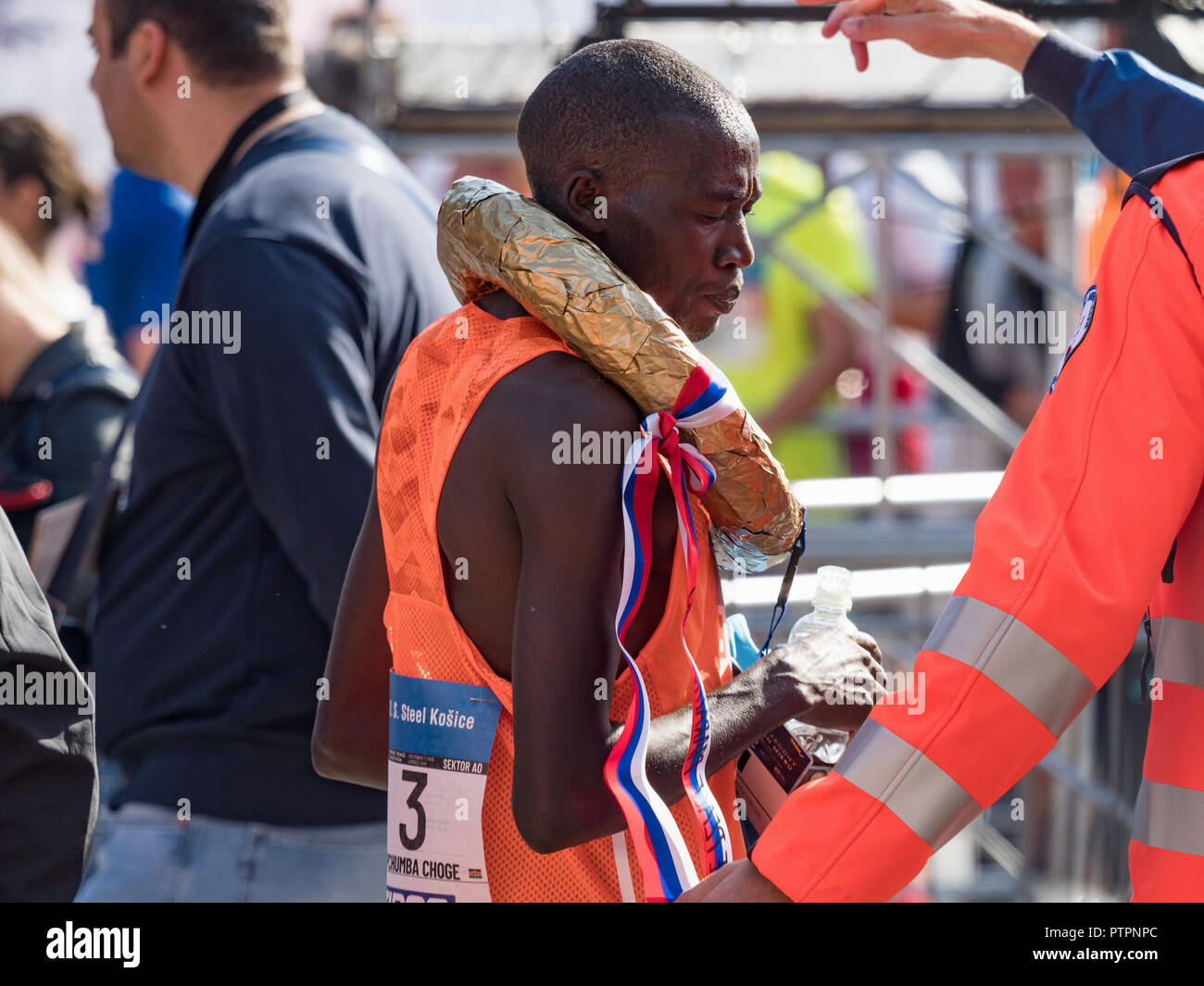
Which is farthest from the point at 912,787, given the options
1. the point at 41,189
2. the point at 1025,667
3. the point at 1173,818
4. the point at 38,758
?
the point at 41,189

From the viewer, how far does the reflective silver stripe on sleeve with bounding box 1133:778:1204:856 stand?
1.56 meters

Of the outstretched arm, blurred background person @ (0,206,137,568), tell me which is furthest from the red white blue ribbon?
blurred background person @ (0,206,137,568)

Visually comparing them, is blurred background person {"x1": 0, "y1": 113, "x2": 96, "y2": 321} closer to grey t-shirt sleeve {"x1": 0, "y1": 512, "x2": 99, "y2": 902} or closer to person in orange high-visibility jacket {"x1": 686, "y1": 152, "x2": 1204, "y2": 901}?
grey t-shirt sleeve {"x1": 0, "y1": 512, "x2": 99, "y2": 902}

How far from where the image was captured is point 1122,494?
5.03 feet

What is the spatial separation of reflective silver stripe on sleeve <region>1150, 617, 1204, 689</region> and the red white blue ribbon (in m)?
0.53

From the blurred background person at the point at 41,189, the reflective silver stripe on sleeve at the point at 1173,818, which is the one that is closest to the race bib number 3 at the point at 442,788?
the reflective silver stripe on sleeve at the point at 1173,818

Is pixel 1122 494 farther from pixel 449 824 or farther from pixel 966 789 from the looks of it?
pixel 449 824

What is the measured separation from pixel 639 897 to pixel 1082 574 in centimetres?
63

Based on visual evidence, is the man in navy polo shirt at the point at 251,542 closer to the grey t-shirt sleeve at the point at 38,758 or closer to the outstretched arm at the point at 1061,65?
the grey t-shirt sleeve at the point at 38,758

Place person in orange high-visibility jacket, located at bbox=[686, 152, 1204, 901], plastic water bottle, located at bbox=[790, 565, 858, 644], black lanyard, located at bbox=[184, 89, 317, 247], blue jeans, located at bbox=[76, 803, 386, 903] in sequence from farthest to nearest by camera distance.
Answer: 1. black lanyard, located at bbox=[184, 89, 317, 247]
2. blue jeans, located at bbox=[76, 803, 386, 903]
3. plastic water bottle, located at bbox=[790, 565, 858, 644]
4. person in orange high-visibility jacket, located at bbox=[686, 152, 1204, 901]

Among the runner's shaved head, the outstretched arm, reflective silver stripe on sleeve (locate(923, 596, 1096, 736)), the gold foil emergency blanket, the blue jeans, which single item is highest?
the outstretched arm
